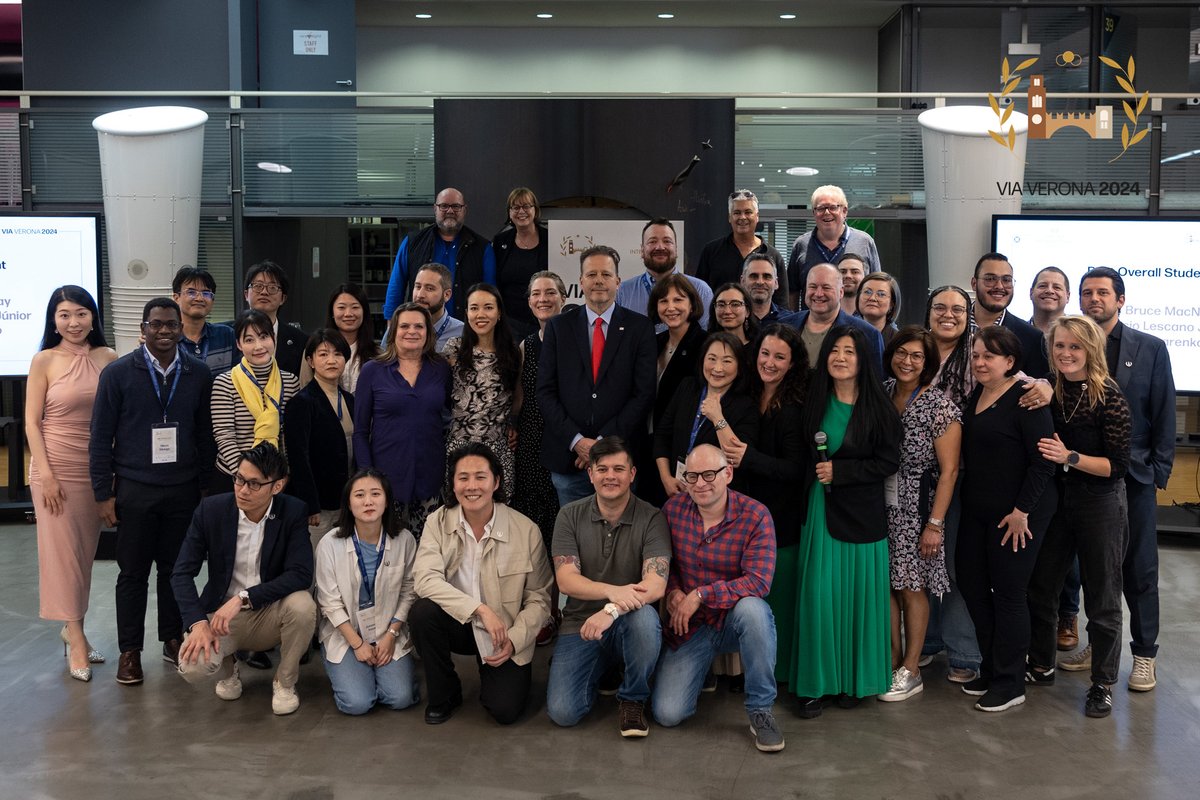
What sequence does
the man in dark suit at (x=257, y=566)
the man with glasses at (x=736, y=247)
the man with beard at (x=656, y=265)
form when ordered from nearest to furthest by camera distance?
the man in dark suit at (x=257, y=566) → the man with beard at (x=656, y=265) → the man with glasses at (x=736, y=247)

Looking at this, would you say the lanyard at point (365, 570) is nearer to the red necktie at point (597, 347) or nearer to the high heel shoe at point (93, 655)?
the red necktie at point (597, 347)

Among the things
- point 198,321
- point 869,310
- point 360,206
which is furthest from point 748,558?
point 360,206

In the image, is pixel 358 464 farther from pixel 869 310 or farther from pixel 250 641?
pixel 869 310

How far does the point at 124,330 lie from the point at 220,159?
1.27 meters

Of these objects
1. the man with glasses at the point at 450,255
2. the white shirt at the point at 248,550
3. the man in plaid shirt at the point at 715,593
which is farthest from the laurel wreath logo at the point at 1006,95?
the white shirt at the point at 248,550

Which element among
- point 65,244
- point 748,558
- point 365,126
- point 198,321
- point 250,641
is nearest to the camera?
point 748,558

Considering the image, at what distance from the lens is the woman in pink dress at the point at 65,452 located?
4172 mm

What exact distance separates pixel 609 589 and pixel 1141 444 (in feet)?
6.60

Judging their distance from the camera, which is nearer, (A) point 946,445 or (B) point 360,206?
(A) point 946,445

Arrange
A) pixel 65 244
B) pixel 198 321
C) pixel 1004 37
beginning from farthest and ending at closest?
pixel 1004 37 < pixel 65 244 < pixel 198 321

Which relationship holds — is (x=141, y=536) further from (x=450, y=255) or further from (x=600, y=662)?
(x=450, y=255)

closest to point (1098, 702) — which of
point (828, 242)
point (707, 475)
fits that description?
point (707, 475)

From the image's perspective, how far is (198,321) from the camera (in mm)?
4551

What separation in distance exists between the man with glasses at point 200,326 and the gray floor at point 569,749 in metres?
1.24
